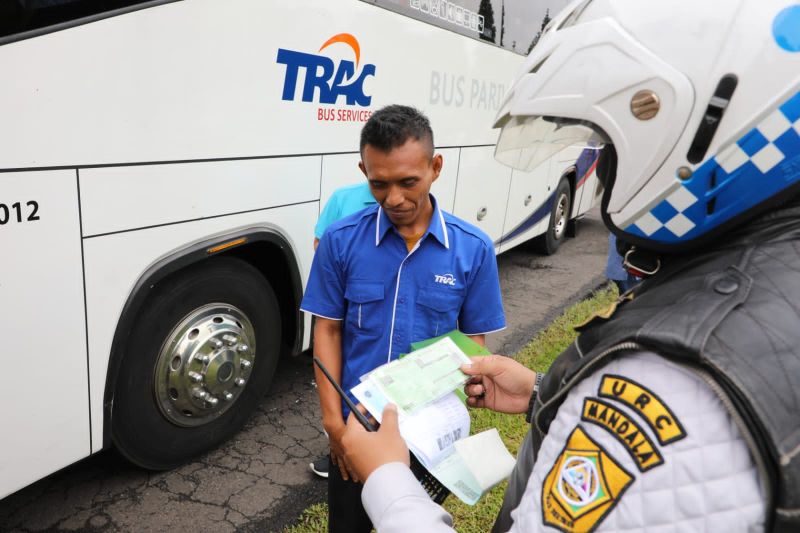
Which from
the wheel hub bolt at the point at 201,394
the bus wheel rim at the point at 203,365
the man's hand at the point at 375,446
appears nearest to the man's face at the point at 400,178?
the man's hand at the point at 375,446

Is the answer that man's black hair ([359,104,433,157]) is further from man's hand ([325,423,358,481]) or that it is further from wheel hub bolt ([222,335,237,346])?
wheel hub bolt ([222,335,237,346])

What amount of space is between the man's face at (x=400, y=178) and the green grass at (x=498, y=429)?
27.8 inches

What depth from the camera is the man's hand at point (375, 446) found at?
1.08 metres

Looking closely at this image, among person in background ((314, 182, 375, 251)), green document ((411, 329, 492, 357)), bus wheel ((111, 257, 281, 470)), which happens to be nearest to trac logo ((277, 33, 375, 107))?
person in background ((314, 182, 375, 251))

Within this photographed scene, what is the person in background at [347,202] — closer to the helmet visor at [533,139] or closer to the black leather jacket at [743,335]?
the helmet visor at [533,139]

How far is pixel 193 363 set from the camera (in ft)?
8.95

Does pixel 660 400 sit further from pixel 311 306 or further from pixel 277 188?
pixel 277 188

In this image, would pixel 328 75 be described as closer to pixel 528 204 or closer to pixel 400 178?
pixel 400 178

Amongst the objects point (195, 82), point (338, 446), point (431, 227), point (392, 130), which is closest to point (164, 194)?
point (195, 82)

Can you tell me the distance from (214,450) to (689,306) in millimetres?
2924

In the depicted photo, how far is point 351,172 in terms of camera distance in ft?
11.2

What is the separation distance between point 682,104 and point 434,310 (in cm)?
108

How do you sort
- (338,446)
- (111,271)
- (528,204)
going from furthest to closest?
(528,204) < (111,271) < (338,446)

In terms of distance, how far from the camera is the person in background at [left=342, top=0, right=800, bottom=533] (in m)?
0.66
